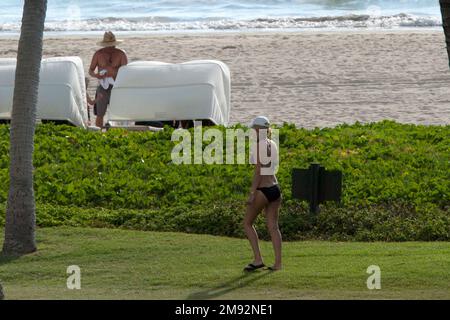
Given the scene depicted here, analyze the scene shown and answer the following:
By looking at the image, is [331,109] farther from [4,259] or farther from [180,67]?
[4,259]

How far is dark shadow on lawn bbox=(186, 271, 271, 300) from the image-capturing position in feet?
33.7

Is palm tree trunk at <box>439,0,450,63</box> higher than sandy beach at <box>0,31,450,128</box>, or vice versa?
palm tree trunk at <box>439,0,450,63</box>

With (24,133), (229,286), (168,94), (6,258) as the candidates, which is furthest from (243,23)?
(229,286)

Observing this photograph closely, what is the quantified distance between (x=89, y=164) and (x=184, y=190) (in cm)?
146

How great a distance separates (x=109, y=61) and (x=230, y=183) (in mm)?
4839

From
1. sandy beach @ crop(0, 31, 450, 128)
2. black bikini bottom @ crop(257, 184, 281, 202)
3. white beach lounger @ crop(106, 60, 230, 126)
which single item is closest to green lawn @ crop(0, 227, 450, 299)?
black bikini bottom @ crop(257, 184, 281, 202)

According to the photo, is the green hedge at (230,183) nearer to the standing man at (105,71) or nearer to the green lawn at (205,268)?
the green lawn at (205,268)

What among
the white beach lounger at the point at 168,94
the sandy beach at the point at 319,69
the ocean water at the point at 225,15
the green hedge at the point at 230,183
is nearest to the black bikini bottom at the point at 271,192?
the green hedge at the point at 230,183

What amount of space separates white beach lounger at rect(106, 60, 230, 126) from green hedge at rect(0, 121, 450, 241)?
0.69 m

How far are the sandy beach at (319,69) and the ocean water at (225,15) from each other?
640cm

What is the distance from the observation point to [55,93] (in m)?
17.7

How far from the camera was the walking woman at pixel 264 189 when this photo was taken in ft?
36.1

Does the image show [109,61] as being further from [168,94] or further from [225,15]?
[225,15]

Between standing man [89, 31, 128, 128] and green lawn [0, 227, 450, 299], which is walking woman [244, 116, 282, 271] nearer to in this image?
green lawn [0, 227, 450, 299]
